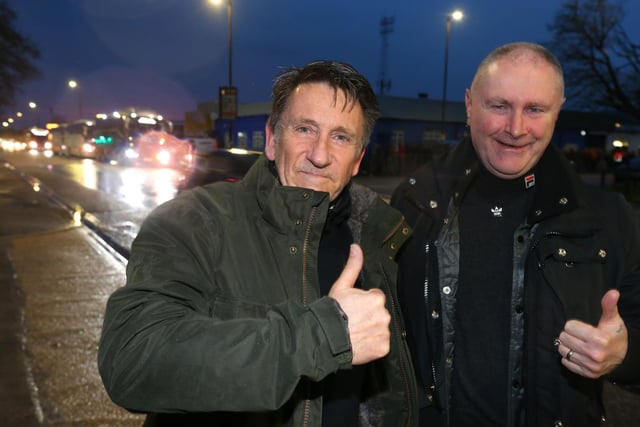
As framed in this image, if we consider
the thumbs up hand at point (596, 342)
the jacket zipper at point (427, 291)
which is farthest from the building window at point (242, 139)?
the thumbs up hand at point (596, 342)

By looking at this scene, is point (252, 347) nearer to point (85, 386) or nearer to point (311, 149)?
point (311, 149)

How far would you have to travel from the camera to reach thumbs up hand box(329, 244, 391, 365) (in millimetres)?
1386

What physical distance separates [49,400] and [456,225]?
337 centimetres

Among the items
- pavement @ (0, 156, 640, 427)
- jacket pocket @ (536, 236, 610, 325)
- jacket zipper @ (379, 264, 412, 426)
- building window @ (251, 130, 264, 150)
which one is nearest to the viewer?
jacket zipper @ (379, 264, 412, 426)

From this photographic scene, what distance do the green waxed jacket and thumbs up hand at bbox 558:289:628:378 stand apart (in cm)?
58

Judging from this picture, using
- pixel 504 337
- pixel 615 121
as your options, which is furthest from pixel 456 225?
pixel 615 121

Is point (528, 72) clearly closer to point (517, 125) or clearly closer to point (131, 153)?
point (517, 125)

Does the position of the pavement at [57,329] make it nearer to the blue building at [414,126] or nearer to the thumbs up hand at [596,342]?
the thumbs up hand at [596,342]

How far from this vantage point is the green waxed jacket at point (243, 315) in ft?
4.20

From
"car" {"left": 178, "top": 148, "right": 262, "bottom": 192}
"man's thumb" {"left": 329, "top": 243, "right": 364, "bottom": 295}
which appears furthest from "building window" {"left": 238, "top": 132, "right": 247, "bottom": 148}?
"man's thumb" {"left": 329, "top": 243, "right": 364, "bottom": 295}

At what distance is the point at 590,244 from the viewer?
2.15 metres

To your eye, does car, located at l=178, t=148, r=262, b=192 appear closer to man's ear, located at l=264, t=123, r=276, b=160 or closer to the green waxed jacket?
man's ear, located at l=264, t=123, r=276, b=160

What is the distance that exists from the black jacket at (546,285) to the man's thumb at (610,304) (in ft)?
0.68

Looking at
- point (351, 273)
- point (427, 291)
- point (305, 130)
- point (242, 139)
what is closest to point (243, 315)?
point (351, 273)
